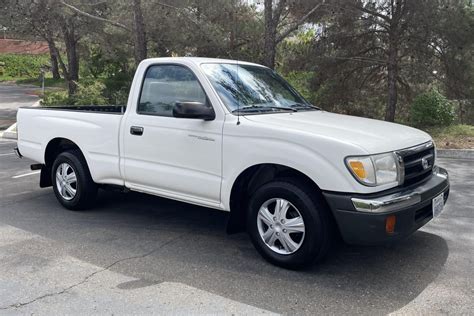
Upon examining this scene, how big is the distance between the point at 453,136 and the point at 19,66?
48.4 m

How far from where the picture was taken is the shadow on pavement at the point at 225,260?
373 cm

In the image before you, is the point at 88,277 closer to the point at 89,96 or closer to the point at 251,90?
the point at 251,90

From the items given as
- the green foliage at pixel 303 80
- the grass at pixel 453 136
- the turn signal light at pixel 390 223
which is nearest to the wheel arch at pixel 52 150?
the turn signal light at pixel 390 223

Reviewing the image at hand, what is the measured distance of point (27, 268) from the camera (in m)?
4.27

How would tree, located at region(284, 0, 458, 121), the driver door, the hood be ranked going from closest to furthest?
the hood
the driver door
tree, located at region(284, 0, 458, 121)

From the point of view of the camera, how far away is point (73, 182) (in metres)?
5.96

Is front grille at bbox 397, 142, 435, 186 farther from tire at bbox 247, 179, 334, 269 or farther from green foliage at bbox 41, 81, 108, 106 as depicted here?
green foliage at bbox 41, 81, 108, 106

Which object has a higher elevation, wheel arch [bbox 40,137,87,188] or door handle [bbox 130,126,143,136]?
door handle [bbox 130,126,143,136]

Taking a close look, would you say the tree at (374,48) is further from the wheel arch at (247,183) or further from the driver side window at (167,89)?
the wheel arch at (247,183)

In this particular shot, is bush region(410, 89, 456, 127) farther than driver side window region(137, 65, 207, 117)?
Yes

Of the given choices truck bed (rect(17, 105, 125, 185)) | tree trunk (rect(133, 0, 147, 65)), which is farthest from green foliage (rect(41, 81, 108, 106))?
truck bed (rect(17, 105, 125, 185))

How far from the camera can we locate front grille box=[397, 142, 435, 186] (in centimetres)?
405

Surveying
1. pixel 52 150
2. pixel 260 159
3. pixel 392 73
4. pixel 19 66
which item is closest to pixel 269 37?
pixel 392 73

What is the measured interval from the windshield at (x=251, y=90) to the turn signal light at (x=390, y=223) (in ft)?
5.38
